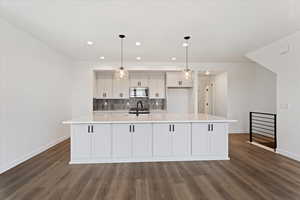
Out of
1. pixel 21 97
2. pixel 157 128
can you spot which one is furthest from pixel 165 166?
pixel 21 97

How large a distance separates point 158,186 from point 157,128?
3.97 feet

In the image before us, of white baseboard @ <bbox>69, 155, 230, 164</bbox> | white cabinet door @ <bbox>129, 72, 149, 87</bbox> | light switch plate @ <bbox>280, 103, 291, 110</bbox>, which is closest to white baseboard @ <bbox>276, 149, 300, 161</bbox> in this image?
light switch plate @ <bbox>280, 103, 291, 110</bbox>

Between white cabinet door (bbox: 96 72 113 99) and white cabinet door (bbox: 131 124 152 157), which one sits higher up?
white cabinet door (bbox: 96 72 113 99)

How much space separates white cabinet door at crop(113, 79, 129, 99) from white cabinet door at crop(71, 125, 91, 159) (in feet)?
10.7

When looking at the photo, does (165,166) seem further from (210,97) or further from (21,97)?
(210,97)

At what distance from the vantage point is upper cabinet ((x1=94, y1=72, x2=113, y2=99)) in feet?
21.1

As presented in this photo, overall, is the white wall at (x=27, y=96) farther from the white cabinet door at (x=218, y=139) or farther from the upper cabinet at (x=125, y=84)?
the white cabinet door at (x=218, y=139)

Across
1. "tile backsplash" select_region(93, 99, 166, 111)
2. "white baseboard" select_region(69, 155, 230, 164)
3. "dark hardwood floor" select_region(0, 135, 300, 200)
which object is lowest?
"dark hardwood floor" select_region(0, 135, 300, 200)

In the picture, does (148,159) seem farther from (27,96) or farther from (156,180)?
(27,96)

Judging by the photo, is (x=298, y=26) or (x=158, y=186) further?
(x=298, y=26)

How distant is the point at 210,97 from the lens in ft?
26.2

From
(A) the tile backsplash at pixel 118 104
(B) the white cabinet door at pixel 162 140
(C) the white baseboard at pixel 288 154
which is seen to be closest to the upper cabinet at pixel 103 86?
(A) the tile backsplash at pixel 118 104

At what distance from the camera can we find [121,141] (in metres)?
3.39

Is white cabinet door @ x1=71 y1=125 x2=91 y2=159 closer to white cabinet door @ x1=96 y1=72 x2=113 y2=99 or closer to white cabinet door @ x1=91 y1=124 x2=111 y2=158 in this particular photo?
white cabinet door @ x1=91 y1=124 x2=111 y2=158
